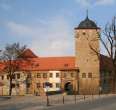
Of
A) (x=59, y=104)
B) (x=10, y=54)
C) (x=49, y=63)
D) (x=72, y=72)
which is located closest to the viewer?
(x=59, y=104)

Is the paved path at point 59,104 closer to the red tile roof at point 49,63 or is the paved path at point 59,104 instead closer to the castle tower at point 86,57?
the castle tower at point 86,57

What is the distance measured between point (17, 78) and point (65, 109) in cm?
8129

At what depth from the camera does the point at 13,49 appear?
10012 centimetres

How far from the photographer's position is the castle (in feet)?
365

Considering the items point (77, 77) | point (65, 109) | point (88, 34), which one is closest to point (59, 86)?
point (77, 77)

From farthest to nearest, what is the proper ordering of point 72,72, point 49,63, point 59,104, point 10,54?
point 49,63, point 72,72, point 10,54, point 59,104

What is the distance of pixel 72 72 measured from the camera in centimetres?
11475

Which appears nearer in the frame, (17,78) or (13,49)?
(13,49)

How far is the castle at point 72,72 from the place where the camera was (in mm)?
111188

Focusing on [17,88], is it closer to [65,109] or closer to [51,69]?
[51,69]

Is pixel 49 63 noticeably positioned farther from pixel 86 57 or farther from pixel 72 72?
pixel 86 57

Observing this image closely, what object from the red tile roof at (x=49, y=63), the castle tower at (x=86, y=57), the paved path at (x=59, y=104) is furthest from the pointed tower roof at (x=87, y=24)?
the paved path at (x=59, y=104)

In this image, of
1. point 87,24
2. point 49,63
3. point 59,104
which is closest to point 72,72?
point 49,63

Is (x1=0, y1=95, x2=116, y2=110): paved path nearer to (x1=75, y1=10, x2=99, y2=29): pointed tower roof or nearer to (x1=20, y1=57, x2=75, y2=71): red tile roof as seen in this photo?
(x1=75, y1=10, x2=99, y2=29): pointed tower roof
